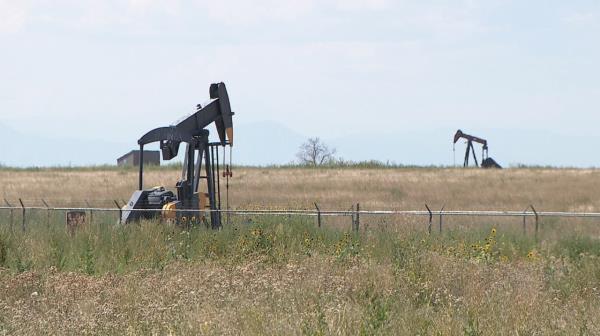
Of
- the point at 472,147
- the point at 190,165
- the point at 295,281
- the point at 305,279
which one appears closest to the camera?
the point at 295,281

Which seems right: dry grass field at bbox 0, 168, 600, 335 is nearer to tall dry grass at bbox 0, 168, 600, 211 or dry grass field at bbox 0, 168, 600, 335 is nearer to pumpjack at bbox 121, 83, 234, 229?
pumpjack at bbox 121, 83, 234, 229

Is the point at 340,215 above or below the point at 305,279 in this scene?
above

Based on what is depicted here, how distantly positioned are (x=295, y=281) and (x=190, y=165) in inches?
478

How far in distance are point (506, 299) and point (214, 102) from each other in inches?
582

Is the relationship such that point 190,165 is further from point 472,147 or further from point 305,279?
point 472,147

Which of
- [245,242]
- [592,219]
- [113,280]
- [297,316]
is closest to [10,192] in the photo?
[592,219]

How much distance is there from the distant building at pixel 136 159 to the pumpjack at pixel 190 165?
54.2 metres

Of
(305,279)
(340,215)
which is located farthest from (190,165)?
(305,279)

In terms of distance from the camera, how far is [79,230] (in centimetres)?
1753

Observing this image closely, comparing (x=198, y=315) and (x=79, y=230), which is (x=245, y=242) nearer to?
(x=79, y=230)

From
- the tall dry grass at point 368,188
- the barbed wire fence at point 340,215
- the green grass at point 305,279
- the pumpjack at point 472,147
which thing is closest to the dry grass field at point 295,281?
the green grass at point 305,279

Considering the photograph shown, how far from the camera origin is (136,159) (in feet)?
273

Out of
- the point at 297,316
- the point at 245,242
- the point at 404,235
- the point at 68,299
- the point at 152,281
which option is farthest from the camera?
the point at 404,235

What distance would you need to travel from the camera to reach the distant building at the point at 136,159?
7999 cm
